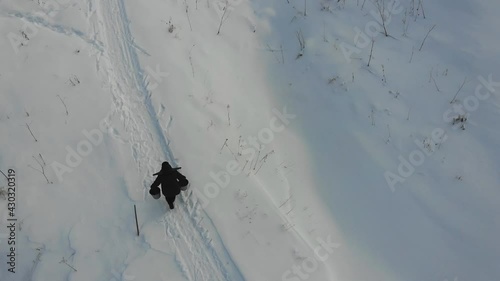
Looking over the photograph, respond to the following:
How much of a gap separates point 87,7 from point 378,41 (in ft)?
20.6

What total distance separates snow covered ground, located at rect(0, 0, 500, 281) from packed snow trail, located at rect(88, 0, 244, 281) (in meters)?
0.03

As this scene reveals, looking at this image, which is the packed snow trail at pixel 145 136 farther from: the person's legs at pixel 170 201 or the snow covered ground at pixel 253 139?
the person's legs at pixel 170 201

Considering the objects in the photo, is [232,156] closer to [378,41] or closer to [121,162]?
[121,162]

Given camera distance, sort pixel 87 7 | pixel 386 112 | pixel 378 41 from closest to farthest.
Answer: pixel 386 112
pixel 378 41
pixel 87 7

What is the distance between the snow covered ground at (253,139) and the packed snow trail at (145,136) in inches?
1.1

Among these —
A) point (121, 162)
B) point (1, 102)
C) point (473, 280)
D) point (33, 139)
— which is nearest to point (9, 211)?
point (33, 139)

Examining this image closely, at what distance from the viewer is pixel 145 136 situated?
7.11 m

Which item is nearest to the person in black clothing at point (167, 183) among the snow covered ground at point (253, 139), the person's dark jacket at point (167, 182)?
the person's dark jacket at point (167, 182)

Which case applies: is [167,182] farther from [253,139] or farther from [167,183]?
[253,139]

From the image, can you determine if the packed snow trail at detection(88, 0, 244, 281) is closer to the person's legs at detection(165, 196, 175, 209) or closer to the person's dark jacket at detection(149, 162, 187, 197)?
the person's legs at detection(165, 196, 175, 209)

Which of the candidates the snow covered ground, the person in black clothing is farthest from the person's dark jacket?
the snow covered ground

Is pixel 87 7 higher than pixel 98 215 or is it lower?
higher

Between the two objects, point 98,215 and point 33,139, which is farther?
point 33,139

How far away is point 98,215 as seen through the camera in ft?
20.5
